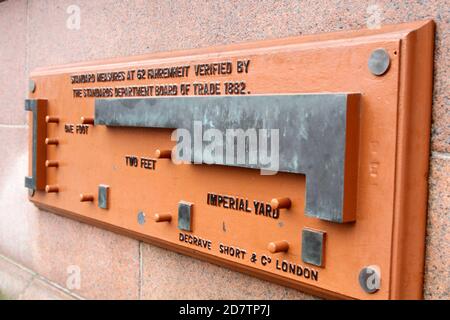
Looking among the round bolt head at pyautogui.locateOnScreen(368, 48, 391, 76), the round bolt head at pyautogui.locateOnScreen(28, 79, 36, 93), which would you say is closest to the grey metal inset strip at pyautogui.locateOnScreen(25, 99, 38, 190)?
the round bolt head at pyautogui.locateOnScreen(28, 79, 36, 93)

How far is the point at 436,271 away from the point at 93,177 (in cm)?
200

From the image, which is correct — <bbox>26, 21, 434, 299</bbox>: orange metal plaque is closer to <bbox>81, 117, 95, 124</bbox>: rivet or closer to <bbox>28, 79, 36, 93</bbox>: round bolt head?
<bbox>81, 117, 95, 124</bbox>: rivet

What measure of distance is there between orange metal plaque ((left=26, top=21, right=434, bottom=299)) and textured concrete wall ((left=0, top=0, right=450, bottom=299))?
67mm

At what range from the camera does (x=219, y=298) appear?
2621mm

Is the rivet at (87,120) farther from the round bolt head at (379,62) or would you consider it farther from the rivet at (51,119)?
the round bolt head at (379,62)

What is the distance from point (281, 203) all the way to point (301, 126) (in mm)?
298

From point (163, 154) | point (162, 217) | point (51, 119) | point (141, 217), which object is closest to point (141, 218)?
point (141, 217)

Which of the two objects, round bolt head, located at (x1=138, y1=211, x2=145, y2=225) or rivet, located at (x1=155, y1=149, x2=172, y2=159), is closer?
rivet, located at (x1=155, y1=149, x2=172, y2=159)

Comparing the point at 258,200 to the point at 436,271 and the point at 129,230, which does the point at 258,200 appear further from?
the point at 129,230

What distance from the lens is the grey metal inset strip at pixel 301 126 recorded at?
1.85 m

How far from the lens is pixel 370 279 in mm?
1821

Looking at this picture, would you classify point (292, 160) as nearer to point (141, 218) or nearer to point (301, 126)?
point (301, 126)

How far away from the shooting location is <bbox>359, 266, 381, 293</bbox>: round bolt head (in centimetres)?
180
